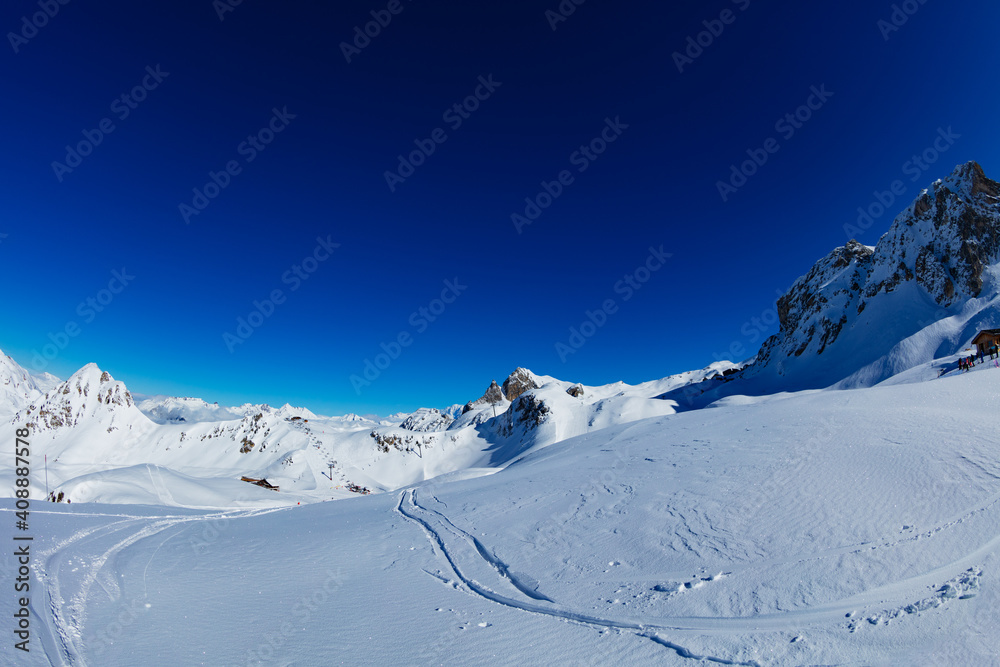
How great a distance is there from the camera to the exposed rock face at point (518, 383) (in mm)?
157500

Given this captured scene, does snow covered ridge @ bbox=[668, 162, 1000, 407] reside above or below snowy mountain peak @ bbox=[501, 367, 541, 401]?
below

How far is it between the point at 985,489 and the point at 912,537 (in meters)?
2.26

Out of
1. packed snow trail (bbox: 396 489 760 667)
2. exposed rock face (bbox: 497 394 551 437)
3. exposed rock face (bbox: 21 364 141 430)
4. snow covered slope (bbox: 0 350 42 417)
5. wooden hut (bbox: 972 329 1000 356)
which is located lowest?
wooden hut (bbox: 972 329 1000 356)

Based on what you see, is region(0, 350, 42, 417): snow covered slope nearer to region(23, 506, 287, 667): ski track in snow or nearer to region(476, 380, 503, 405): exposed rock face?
region(476, 380, 503, 405): exposed rock face

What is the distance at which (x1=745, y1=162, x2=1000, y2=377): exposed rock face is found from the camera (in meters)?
58.4

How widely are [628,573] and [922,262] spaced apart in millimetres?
85559

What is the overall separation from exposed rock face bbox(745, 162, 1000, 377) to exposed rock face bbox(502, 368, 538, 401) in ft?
271

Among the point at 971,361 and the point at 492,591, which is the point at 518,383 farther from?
the point at 492,591

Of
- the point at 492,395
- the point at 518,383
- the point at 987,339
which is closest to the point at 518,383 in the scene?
the point at 518,383

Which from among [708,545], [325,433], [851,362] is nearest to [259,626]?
[708,545]

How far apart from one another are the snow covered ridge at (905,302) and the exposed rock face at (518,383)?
7753 centimetres

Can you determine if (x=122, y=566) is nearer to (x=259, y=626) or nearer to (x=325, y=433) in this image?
(x=259, y=626)

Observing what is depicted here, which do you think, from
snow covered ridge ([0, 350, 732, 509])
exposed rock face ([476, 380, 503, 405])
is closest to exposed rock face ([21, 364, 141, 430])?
snow covered ridge ([0, 350, 732, 509])

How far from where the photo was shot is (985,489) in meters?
6.99
